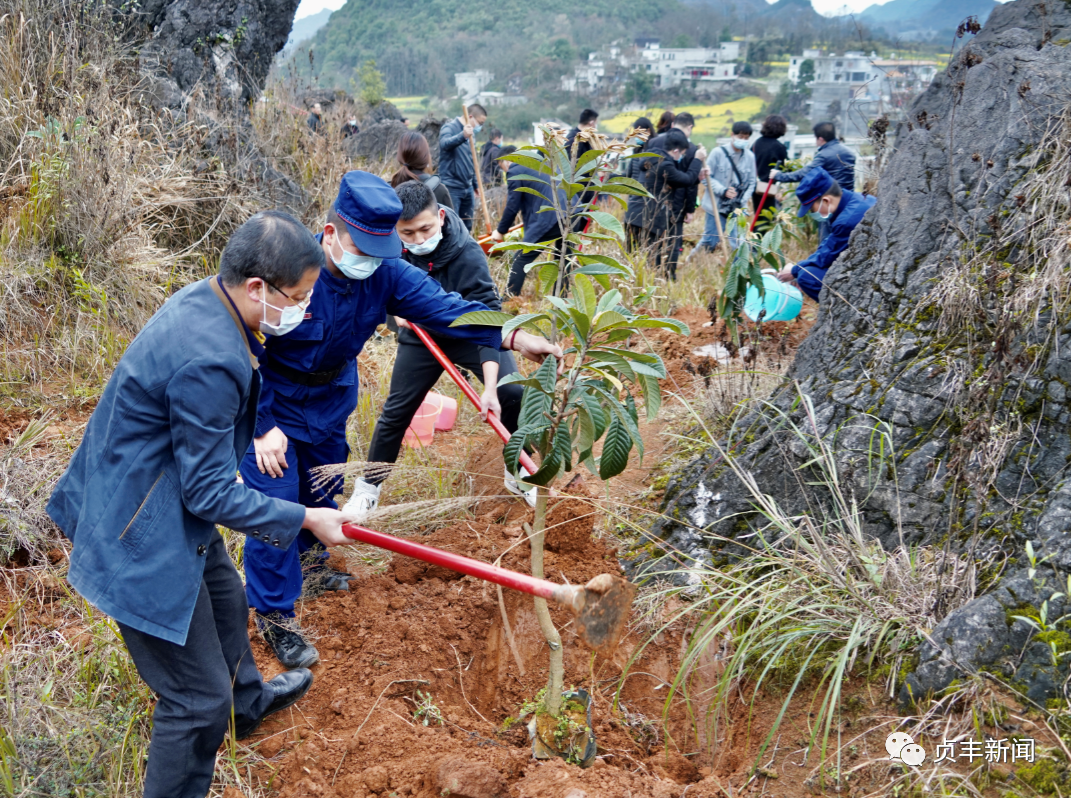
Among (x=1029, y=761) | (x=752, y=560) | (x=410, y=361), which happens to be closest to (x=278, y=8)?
(x=410, y=361)

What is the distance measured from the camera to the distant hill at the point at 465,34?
53.0m

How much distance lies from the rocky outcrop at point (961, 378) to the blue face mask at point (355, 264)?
5.15 ft

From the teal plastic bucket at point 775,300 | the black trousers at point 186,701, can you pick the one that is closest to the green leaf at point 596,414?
the black trousers at point 186,701

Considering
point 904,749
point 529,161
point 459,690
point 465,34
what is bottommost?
point 459,690

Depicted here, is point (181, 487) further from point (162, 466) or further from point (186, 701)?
point (186, 701)

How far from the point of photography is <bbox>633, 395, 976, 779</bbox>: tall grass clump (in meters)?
2.16

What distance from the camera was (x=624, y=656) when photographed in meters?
2.69

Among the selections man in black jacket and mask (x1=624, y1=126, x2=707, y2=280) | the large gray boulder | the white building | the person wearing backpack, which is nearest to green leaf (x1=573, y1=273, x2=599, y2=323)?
man in black jacket and mask (x1=624, y1=126, x2=707, y2=280)

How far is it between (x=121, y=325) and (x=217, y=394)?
3412 mm

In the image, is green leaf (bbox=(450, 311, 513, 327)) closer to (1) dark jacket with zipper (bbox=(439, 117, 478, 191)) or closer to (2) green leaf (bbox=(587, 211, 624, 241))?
(2) green leaf (bbox=(587, 211, 624, 241))

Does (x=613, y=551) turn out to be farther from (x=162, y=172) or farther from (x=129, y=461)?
(x=162, y=172)

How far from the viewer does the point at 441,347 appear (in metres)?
3.49

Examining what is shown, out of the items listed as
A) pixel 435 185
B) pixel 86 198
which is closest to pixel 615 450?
pixel 435 185

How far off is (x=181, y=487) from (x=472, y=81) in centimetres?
5447
